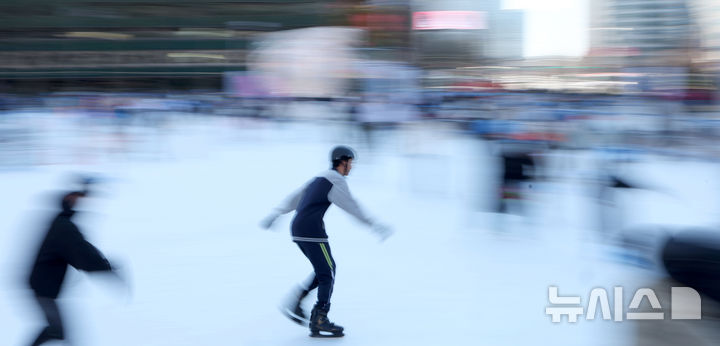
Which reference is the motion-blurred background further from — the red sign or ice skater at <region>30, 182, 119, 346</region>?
the red sign

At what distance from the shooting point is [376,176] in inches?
504

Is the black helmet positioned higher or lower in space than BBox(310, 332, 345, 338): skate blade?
higher

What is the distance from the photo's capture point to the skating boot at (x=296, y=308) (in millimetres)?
4869

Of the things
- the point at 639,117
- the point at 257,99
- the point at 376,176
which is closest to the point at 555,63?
the point at 257,99

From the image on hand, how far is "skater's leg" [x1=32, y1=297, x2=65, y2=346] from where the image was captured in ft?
13.0

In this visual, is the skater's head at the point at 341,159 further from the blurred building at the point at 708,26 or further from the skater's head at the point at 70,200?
the blurred building at the point at 708,26

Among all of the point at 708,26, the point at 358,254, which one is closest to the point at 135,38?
the point at 708,26

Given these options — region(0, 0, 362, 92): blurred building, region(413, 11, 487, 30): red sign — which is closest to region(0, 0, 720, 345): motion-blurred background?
region(413, 11, 487, 30): red sign

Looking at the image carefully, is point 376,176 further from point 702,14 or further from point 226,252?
point 702,14

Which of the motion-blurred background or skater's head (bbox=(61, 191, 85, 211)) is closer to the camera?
skater's head (bbox=(61, 191, 85, 211))

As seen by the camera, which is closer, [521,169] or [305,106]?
[521,169]

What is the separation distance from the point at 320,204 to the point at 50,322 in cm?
161

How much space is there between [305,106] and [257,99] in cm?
341
